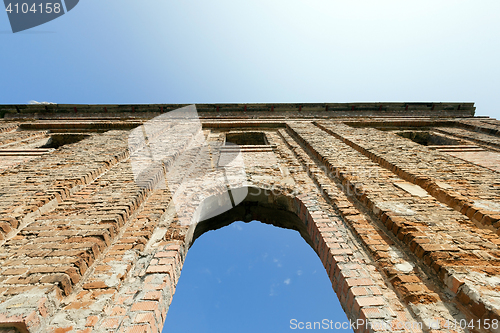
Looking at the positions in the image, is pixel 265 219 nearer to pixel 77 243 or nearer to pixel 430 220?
pixel 430 220

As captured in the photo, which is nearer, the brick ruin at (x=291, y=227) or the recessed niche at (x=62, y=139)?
the brick ruin at (x=291, y=227)

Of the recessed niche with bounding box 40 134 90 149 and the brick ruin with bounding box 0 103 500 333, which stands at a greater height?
the recessed niche with bounding box 40 134 90 149

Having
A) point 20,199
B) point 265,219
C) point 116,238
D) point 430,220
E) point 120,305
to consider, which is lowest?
point 265,219

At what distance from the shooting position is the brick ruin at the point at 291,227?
1.52 m

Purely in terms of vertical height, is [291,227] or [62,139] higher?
[62,139]

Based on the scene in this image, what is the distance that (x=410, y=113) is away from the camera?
8.78m

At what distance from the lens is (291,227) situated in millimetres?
3463

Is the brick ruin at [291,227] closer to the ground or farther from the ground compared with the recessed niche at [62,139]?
closer to the ground

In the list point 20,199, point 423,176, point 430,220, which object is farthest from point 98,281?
point 423,176

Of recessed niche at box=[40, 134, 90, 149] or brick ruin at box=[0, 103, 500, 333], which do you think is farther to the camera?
recessed niche at box=[40, 134, 90, 149]

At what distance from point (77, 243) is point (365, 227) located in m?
2.95

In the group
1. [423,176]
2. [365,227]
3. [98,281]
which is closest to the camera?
[98,281]

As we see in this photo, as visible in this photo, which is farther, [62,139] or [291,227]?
[62,139]

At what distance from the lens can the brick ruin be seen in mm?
1517
